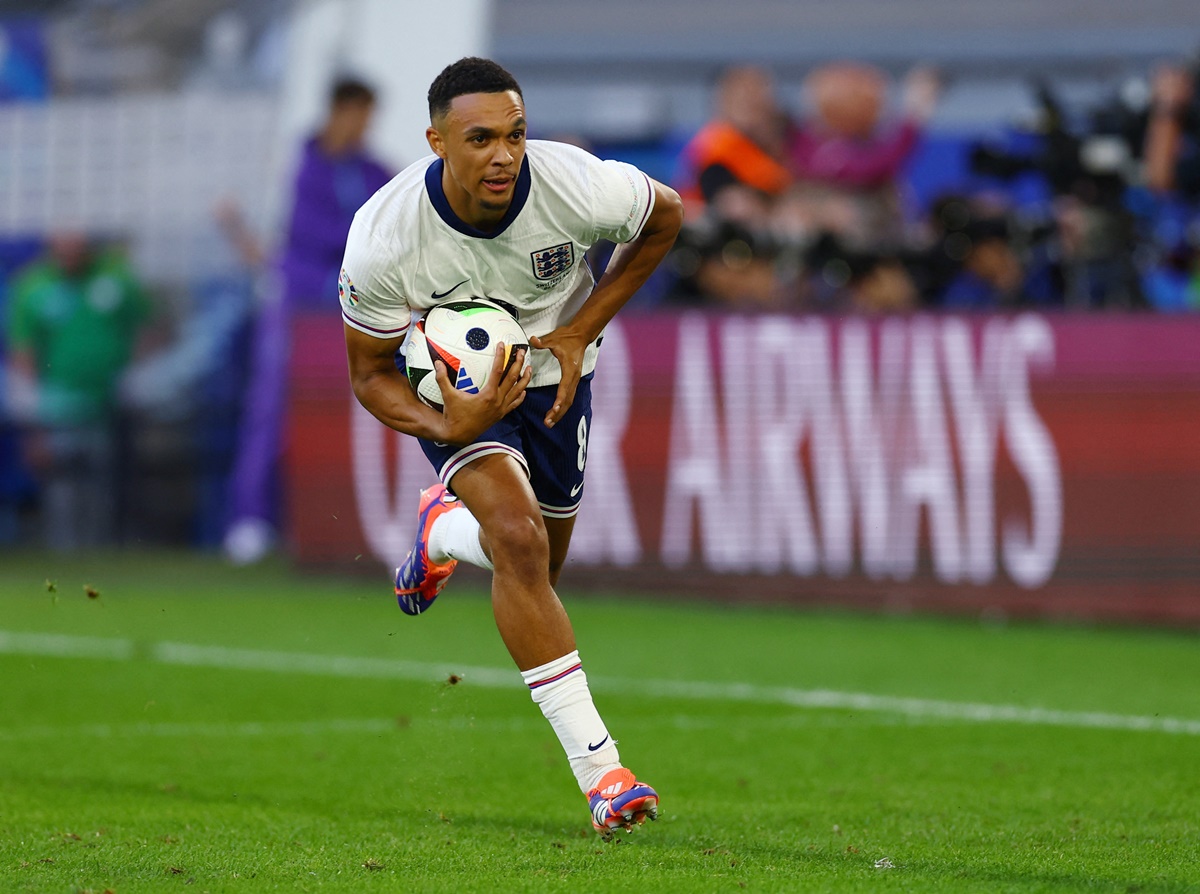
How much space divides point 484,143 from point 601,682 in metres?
3.81

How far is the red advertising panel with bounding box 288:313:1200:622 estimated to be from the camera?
11.0m

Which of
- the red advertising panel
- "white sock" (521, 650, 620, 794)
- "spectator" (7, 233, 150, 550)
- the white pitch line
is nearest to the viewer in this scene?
"white sock" (521, 650, 620, 794)

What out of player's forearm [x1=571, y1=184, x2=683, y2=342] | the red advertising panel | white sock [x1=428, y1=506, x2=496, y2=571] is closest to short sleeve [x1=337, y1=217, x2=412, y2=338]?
player's forearm [x1=571, y1=184, x2=683, y2=342]

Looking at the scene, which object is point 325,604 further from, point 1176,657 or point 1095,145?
point 1095,145

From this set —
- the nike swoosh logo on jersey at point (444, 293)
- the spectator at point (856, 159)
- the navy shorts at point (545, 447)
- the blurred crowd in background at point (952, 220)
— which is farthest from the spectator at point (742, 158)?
the nike swoosh logo on jersey at point (444, 293)

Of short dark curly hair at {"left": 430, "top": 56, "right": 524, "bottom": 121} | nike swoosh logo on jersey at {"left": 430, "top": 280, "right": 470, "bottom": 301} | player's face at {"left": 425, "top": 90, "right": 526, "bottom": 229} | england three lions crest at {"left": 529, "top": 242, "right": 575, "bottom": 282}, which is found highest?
short dark curly hair at {"left": 430, "top": 56, "right": 524, "bottom": 121}

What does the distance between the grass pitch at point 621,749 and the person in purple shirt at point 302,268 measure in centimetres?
271

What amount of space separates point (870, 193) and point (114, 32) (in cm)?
697

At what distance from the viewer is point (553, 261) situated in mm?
5625

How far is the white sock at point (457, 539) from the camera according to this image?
5996 mm

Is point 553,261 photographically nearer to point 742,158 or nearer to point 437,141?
point 437,141

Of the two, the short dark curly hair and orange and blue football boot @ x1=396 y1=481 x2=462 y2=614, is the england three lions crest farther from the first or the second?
orange and blue football boot @ x1=396 y1=481 x2=462 y2=614

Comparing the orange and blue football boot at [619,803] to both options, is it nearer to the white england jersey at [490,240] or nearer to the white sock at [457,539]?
the white sock at [457,539]

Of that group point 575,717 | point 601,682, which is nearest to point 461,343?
point 575,717
